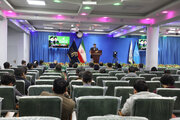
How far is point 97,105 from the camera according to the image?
211cm

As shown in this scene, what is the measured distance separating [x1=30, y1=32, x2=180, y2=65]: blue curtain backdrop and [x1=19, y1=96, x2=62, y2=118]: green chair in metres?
15.4

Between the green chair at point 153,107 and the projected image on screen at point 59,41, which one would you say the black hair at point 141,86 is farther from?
the projected image on screen at point 59,41

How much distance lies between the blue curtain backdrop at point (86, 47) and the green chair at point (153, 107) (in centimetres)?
1554

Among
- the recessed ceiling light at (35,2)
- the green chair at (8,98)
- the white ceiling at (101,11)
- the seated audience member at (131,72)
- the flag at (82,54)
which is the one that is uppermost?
the recessed ceiling light at (35,2)

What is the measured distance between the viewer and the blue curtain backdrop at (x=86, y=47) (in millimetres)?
17094

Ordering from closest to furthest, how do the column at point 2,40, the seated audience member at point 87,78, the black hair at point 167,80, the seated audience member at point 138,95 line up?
the seated audience member at point 138,95, the black hair at point 167,80, the seated audience member at point 87,78, the column at point 2,40

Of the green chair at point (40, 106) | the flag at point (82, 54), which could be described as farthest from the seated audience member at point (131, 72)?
the flag at point (82, 54)

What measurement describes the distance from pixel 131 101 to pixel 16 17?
856cm

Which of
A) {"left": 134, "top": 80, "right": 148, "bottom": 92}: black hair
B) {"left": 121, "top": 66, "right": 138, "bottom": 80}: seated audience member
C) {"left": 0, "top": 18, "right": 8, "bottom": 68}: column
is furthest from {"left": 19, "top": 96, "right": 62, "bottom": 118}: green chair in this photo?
{"left": 0, "top": 18, "right": 8, "bottom": 68}: column

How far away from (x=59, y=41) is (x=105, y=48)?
4.39m

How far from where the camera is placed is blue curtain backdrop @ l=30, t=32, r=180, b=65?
17109mm

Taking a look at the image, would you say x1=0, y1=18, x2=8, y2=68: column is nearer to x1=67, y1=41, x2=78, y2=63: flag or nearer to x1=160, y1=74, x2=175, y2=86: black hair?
x1=160, y1=74, x2=175, y2=86: black hair

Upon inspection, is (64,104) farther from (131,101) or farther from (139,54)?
(139,54)

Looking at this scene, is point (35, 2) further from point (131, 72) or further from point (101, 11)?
point (131, 72)
